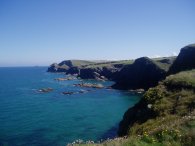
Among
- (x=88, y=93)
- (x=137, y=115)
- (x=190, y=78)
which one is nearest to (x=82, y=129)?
(x=137, y=115)

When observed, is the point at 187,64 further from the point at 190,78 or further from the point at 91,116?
the point at 190,78

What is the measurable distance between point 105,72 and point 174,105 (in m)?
155

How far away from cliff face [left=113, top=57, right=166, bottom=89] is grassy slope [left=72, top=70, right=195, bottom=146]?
277 ft

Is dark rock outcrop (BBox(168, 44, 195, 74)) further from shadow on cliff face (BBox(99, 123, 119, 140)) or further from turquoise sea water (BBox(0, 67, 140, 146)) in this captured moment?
shadow on cliff face (BBox(99, 123, 119, 140))

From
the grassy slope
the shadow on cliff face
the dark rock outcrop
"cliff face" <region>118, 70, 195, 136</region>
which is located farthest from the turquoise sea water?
the dark rock outcrop

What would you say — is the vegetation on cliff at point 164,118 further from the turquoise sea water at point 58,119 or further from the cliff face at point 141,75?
the cliff face at point 141,75

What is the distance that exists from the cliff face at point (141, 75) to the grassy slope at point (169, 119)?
84.6 meters

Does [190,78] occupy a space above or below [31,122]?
above

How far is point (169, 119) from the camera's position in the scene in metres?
25.8

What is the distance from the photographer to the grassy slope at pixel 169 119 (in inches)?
590

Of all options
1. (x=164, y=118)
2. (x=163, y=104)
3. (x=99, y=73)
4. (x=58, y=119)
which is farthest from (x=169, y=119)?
(x=99, y=73)

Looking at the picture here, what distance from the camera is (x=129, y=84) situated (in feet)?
427

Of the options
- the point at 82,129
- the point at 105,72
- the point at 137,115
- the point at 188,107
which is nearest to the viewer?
the point at 188,107

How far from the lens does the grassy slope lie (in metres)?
15.0
